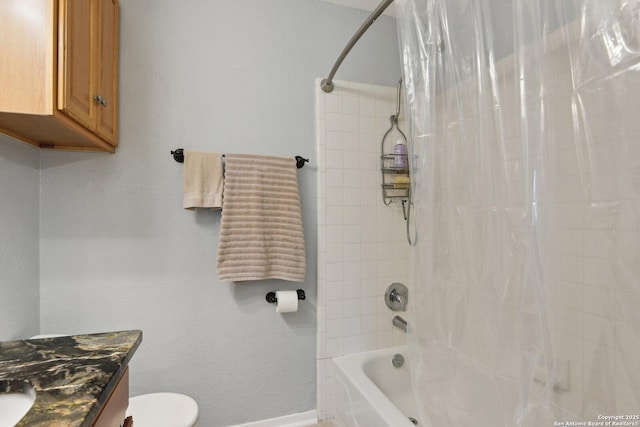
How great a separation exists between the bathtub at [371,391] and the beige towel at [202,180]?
1101 mm

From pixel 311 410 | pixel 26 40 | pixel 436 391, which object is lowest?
pixel 311 410

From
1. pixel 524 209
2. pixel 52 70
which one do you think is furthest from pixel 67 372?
pixel 524 209

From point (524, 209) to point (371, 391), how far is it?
3.59ft

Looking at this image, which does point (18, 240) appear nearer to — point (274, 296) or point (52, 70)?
point (52, 70)

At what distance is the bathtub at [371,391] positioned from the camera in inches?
48.8

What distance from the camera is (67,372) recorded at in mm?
620

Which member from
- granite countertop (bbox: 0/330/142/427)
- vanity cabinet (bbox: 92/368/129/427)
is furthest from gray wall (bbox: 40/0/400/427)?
vanity cabinet (bbox: 92/368/129/427)

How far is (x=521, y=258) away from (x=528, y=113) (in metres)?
0.34

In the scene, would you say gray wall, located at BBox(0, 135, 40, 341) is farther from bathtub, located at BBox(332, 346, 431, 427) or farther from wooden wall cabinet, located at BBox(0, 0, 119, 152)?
bathtub, located at BBox(332, 346, 431, 427)

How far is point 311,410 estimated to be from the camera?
1678 mm

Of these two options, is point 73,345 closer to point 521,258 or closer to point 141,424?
point 141,424

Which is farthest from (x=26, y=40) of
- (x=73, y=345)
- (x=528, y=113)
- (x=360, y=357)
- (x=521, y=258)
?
(x=360, y=357)

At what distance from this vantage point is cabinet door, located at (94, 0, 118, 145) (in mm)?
1180

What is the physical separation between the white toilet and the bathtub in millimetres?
717
